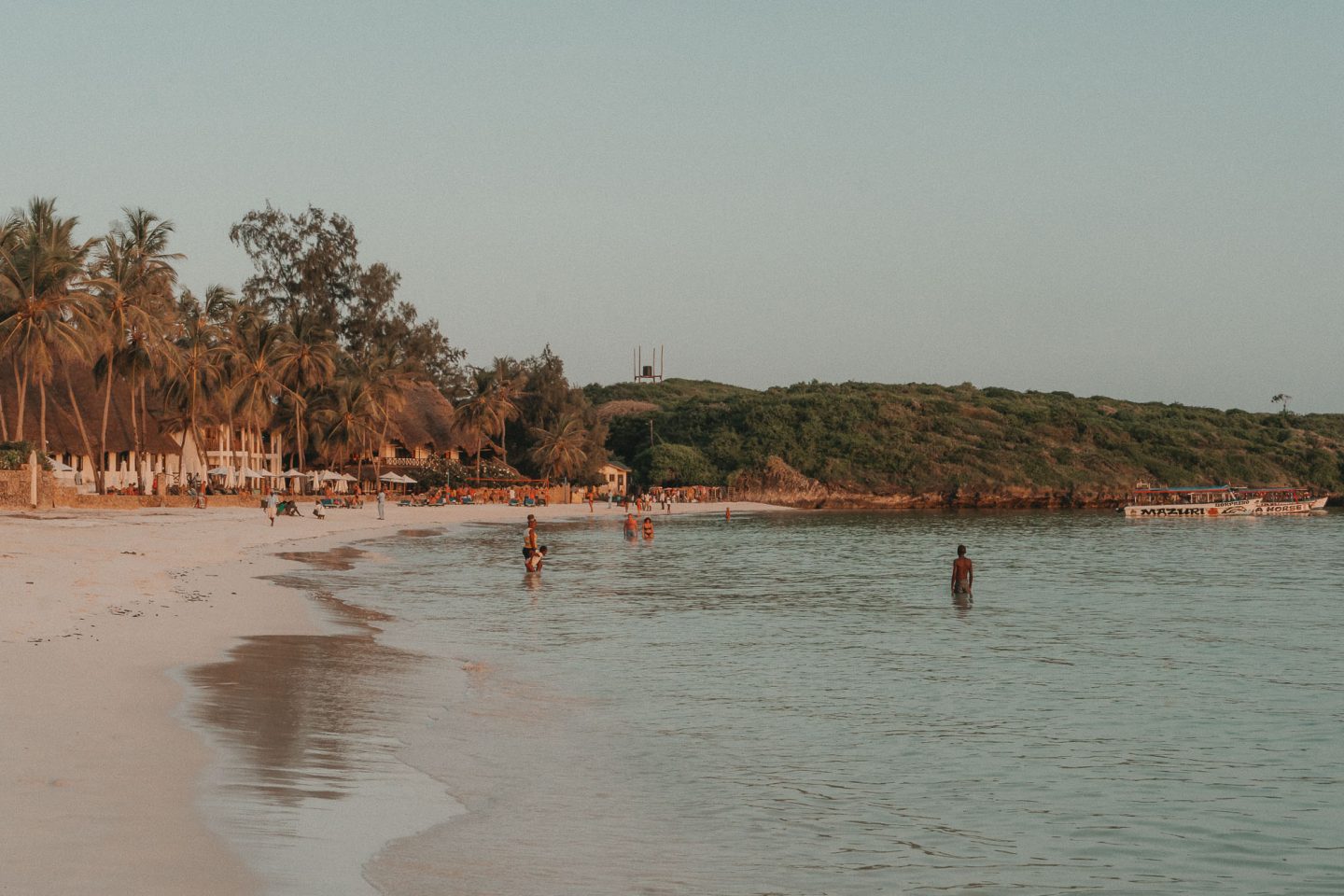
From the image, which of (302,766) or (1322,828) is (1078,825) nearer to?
(1322,828)

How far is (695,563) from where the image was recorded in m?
39.3

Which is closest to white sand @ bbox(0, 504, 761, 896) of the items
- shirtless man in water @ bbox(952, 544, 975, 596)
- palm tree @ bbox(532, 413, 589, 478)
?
shirtless man in water @ bbox(952, 544, 975, 596)

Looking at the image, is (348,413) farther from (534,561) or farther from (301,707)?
(301,707)

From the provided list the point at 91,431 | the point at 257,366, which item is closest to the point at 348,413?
the point at 257,366

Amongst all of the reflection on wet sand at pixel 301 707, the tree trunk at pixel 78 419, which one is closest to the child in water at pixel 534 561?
the reflection on wet sand at pixel 301 707

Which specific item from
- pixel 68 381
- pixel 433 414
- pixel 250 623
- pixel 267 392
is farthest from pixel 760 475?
pixel 250 623

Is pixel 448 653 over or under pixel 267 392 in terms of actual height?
under

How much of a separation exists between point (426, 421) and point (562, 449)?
12.2m

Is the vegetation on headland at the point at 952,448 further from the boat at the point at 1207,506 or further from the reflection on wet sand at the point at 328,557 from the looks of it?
the reflection on wet sand at the point at 328,557

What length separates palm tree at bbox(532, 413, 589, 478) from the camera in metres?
96.6

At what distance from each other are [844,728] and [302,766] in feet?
18.5

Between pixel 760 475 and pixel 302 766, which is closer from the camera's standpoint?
pixel 302 766

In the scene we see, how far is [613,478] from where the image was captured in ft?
364

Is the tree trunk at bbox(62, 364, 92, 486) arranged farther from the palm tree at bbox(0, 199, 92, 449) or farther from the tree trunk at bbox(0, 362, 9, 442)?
the palm tree at bbox(0, 199, 92, 449)
